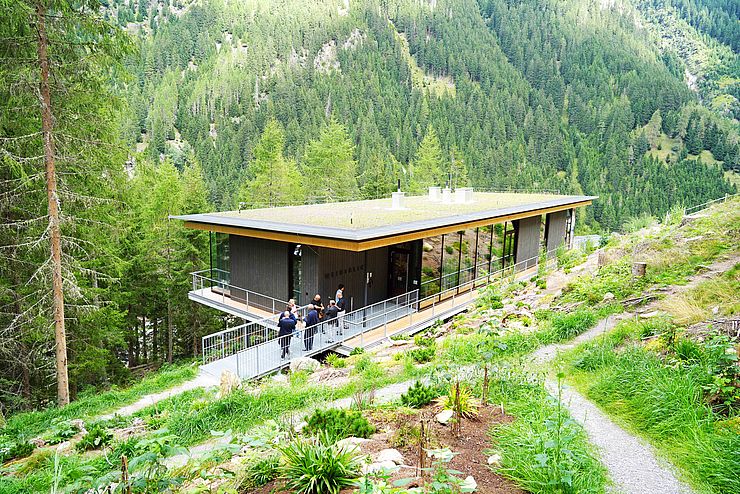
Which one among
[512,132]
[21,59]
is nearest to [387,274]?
[21,59]

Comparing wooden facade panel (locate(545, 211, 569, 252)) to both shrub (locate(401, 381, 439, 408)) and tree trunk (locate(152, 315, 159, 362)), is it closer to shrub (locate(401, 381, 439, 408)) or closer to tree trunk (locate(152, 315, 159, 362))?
shrub (locate(401, 381, 439, 408))

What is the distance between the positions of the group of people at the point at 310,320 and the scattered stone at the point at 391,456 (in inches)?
311

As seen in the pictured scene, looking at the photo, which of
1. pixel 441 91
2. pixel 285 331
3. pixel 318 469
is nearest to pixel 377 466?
pixel 318 469

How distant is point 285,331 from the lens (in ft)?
39.8

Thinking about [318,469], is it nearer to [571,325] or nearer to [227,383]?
[227,383]

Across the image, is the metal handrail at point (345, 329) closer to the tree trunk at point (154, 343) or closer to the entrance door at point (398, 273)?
the entrance door at point (398, 273)

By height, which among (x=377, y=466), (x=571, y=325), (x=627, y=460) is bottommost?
(x=571, y=325)

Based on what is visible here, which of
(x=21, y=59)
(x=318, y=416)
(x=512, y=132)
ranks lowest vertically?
(x=318, y=416)

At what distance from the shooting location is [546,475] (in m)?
3.38

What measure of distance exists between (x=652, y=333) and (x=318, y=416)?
5.24 metres

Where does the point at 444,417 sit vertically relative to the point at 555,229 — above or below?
above

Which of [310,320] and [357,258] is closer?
[310,320]

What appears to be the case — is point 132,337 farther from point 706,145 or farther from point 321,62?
point 706,145

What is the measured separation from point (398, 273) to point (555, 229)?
13.7 m
